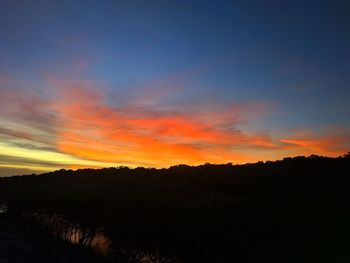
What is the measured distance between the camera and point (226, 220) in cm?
2094

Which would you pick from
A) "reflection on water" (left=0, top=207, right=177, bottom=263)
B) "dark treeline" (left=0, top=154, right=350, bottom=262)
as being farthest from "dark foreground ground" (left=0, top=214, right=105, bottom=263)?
"dark treeline" (left=0, top=154, right=350, bottom=262)

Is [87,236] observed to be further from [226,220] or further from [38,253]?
[226,220]

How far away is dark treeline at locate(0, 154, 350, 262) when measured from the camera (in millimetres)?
18078

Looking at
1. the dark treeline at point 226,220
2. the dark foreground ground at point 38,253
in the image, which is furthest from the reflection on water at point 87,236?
the dark foreground ground at point 38,253

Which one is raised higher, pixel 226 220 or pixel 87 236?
pixel 226 220

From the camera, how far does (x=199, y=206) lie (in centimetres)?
2336

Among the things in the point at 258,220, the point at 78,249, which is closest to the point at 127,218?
the point at 78,249

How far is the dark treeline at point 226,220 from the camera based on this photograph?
1808 cm

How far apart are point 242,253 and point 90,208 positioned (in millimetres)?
15982

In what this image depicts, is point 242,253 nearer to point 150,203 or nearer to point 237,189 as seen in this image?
point 150,203

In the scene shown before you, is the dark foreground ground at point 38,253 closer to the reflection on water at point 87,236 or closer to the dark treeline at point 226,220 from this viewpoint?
the reflection on water at point 87,236

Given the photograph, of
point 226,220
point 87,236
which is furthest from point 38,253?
point 226,220

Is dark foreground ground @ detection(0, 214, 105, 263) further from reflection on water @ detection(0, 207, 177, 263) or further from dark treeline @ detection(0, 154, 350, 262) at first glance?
dark treeline @ detection(0, 154, 350, 262)

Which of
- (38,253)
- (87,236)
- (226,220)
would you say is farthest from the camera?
(87,236)
